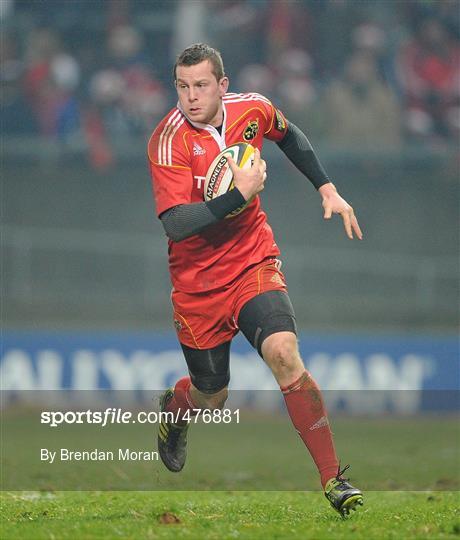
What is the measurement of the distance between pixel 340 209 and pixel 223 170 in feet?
2.60

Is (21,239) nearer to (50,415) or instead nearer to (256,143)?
(50,415)

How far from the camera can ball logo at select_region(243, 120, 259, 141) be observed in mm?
7125

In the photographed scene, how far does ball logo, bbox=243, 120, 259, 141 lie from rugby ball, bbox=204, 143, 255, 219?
10.7 inches

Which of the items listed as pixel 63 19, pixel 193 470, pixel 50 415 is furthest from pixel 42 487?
pixel 63 19

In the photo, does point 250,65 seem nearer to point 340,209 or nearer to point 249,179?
point 340,209

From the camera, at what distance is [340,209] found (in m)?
7.06

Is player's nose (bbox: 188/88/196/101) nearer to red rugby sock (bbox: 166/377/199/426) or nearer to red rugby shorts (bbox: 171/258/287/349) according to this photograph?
red rugby shorts (bbox: 171/258/287/349)

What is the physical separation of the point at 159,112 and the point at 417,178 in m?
4.20

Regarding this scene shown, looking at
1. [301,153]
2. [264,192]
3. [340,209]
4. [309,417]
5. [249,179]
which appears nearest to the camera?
[249,179]

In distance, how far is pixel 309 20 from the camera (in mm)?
19406

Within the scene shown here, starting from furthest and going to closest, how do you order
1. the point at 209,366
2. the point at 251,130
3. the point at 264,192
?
the point at 264,192, the point at 209,366, the point at 251,130

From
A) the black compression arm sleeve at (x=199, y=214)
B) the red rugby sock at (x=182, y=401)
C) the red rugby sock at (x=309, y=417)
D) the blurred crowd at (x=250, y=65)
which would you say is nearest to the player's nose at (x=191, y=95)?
the black compression arm sleeve at (x=199, y=214)

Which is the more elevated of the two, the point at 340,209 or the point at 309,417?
the point at 340,209

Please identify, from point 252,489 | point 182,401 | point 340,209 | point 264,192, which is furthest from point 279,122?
point 264,192
